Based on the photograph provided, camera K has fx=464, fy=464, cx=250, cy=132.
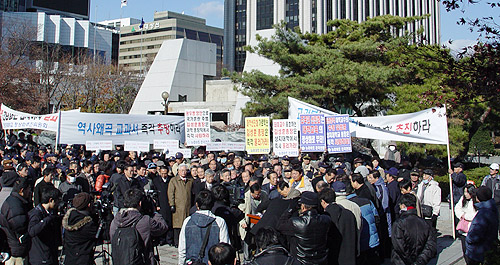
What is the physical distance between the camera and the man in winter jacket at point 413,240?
557cm

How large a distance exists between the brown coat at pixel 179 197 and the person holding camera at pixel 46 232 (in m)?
3.02

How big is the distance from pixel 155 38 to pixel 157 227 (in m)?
133

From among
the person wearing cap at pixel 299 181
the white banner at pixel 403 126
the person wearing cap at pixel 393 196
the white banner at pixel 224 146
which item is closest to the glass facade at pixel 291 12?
the white banner at pixel 224 146

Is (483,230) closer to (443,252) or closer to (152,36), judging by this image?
(443,252)

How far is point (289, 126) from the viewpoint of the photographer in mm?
13562

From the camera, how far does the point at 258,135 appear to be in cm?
1420

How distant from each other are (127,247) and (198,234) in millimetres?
768

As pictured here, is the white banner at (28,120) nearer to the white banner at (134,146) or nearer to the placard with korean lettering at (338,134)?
the white banner at (134,146)

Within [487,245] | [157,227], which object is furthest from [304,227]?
[487,245]

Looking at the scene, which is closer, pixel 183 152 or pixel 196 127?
pixel 196 127

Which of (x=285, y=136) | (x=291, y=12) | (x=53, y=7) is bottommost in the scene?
(x=285, y=136)

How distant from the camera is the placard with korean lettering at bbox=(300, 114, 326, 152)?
42.2 ft

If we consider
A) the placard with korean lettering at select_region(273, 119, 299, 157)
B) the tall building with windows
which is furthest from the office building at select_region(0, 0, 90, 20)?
the placard with korean lettering at select_region(273, 119, 299, 157)

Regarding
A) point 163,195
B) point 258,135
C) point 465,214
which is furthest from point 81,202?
point 258,135
